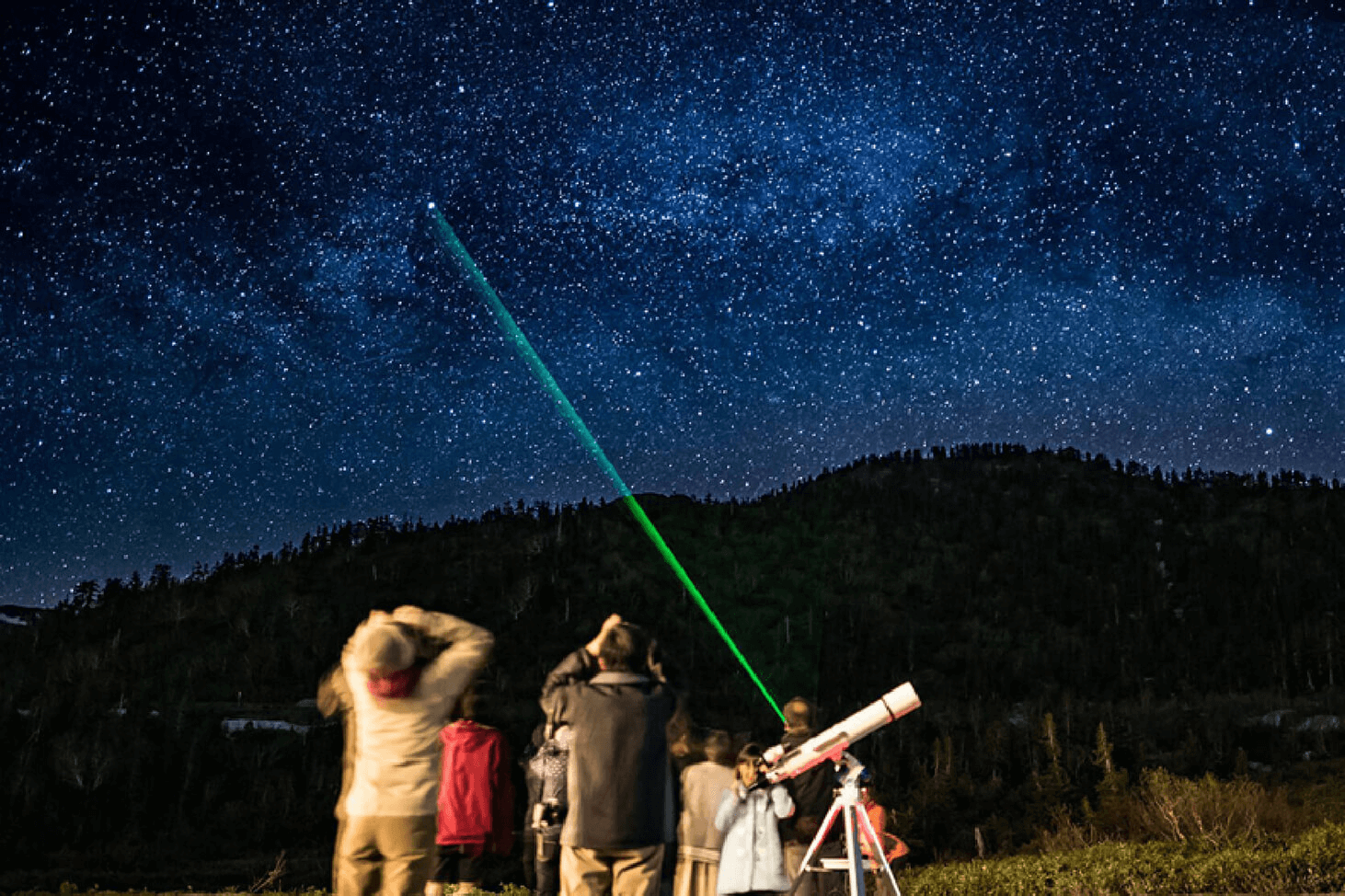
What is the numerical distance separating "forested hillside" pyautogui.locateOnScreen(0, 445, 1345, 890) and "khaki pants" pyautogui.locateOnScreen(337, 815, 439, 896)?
2113cm

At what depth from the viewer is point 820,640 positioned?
87.2m

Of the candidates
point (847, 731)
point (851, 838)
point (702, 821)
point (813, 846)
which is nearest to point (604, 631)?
point (847, 731)

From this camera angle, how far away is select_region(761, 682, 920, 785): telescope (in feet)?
17.0

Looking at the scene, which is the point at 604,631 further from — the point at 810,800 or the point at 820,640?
the point at 820,640

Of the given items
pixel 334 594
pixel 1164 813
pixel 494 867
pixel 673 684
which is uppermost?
pixel 334 594

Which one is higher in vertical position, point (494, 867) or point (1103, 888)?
point (1103, 888)

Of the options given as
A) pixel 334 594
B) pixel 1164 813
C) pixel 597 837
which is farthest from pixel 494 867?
pixel 334 594

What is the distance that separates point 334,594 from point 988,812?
67.9 metres

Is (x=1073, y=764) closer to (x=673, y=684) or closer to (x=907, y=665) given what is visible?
(x=907, y=665)

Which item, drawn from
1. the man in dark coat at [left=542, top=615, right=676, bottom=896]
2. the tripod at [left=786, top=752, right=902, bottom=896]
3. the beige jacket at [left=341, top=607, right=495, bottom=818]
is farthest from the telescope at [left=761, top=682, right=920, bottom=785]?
the beige jacket at [left=341, top=607, right=495, bottom=818]

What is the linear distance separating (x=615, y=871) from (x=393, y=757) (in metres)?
1.11

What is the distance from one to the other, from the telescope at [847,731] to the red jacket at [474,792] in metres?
2.23

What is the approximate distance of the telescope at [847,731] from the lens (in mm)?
5195

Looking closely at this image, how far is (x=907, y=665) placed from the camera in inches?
3241
